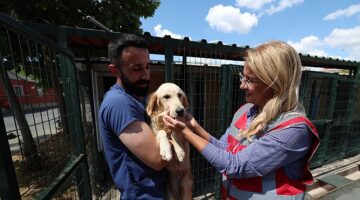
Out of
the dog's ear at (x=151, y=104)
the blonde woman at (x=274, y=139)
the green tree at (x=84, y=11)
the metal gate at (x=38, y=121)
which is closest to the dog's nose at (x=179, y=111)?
the dog's ear at (x=151, y=104)

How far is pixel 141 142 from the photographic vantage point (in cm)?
151

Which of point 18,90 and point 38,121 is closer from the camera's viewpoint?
point 18,90

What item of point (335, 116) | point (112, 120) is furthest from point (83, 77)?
point (335, 116)

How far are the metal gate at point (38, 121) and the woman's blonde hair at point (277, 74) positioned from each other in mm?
1440

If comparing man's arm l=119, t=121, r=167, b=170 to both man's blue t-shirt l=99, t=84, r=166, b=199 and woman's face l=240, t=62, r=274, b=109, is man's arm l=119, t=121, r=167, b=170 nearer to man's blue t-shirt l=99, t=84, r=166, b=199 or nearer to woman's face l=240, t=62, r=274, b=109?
man's blue t-shirt l=99, t=84, r=166, b=199

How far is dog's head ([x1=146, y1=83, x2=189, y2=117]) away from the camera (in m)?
1.99

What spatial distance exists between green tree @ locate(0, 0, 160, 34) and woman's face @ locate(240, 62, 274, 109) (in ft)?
16.0

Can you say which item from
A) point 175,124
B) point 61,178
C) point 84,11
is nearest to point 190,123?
point 175,124

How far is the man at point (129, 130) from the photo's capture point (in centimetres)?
151

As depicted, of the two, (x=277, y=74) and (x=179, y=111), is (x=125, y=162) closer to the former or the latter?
(x=179, y=111)

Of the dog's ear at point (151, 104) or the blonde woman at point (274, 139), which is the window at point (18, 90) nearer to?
the dog's ear at point (151, 104)

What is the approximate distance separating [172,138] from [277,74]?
41.7 inches

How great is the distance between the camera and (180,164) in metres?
2.07

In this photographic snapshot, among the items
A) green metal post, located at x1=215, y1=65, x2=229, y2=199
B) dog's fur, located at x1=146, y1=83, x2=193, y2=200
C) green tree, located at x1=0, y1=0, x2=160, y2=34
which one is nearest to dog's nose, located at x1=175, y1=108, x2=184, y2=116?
dog's fur, located at x1=146, y1=83, x2=193, y2=200
